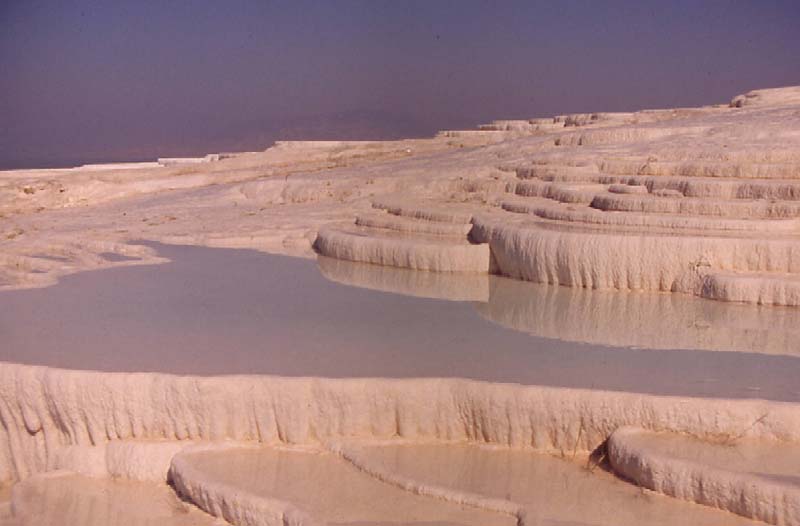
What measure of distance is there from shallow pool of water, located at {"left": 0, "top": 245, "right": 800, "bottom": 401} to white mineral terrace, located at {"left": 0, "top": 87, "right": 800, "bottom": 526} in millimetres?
31

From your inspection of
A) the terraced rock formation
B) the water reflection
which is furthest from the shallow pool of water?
the terraced rock formation

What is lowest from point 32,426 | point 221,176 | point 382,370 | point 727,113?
point 32,426

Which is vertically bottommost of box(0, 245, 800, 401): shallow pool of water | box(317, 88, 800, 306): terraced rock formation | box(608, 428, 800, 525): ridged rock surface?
box(608, 428, 800, 525): ridged rock surface

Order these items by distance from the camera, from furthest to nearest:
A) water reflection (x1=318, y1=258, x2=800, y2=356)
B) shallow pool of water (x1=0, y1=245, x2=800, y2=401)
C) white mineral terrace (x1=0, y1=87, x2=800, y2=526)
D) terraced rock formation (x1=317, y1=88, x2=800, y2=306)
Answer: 1. terraced rock formation (x1=317, y1=88, x2=800, y2=306)
2. water reflection (x1=318, y1=258, x2=800, y2=356)
3. shallow pool of water (x1=0, y1=245, x2=800, y2=401)
4. white mineral terrace (x1=0, y1=87, x2=800, y2=526)

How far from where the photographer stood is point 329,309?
7.52 m

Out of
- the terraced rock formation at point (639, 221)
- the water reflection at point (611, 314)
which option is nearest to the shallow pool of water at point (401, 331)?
the water reflection at point (611, 314)

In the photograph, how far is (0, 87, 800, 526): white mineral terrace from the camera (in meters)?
4.89

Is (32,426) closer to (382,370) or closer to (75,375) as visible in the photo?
(75,375)

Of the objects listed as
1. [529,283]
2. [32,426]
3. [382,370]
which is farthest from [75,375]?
[529,283]

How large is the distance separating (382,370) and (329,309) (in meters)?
1.86

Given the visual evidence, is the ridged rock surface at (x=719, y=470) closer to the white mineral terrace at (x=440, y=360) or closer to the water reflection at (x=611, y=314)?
the white mineral terrace at (x=440, y=360)

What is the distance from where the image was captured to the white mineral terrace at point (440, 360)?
489 cm

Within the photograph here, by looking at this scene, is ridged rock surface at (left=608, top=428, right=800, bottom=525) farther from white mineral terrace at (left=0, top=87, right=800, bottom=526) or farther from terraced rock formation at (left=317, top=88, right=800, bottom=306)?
terraced rock formation at (left=317, top=88, right=800, bottom=306)

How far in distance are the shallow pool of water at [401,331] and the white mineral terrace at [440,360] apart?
0.03 m
